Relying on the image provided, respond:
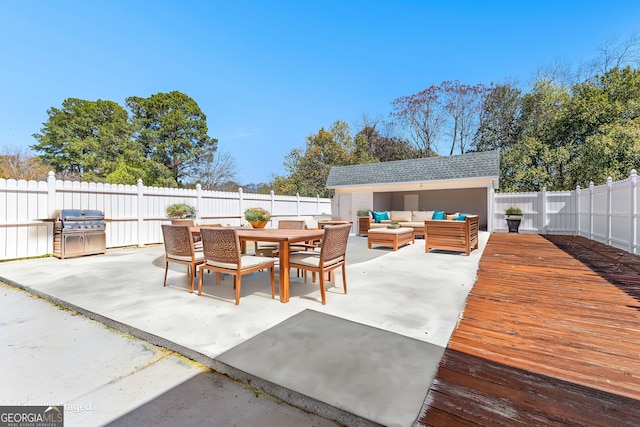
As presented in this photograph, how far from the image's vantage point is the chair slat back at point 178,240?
3529 mm

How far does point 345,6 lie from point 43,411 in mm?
12695

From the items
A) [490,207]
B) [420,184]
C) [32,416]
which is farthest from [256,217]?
[490,207]

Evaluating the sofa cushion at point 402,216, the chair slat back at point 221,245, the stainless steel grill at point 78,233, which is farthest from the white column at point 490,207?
the stainless steel grill at point 78,233

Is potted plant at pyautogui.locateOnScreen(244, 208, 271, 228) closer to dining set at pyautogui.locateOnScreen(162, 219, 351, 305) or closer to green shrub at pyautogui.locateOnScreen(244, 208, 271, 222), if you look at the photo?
green shrub at pyautogui.locateOnScreen(244, 208, 271, 222)

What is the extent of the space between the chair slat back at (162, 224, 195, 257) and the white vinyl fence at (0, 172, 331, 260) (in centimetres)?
365

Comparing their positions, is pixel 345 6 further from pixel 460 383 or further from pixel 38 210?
pixel 460 383

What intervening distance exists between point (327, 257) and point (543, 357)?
6.67 ft

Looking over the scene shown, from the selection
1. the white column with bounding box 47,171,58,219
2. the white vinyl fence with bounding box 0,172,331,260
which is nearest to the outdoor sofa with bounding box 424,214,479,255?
the white vinyl fence with bounding box 0,172,331,260

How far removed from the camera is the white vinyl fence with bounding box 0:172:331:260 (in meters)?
5.98

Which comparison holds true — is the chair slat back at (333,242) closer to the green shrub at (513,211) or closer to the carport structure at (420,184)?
the carport structure at (420,184)

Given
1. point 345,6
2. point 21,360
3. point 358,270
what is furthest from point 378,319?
point 345,6

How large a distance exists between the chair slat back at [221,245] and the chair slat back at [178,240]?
31 centimetres

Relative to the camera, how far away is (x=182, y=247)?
3639 mm

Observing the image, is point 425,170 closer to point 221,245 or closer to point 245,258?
point 245,258
